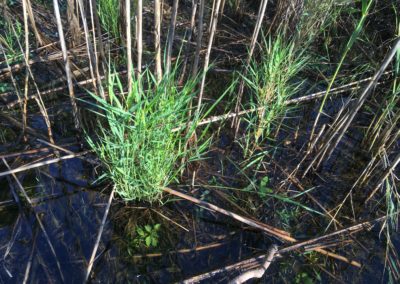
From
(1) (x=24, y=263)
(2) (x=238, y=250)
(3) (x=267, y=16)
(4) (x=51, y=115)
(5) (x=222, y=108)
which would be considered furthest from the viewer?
(3) (x=267, y=16)

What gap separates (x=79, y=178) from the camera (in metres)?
2.34

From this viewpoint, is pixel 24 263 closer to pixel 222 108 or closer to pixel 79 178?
pixel 79 178

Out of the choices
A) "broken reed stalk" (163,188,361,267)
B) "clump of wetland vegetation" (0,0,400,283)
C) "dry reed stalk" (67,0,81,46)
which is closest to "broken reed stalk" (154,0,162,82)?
"clump of wetland vegetation" (0,0,400,283)

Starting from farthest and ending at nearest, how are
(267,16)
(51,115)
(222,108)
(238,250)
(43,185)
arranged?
(267,16)
(222,108)
(51,115)
(43,185)
(238,250)

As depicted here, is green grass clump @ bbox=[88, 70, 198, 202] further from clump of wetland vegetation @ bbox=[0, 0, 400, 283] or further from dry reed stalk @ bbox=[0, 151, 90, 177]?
dry reed stalk @ bbox=[0, 151, 90, 177]

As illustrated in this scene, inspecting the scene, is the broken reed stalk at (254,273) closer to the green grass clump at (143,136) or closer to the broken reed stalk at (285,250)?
the broken reed stalk at (285,250)

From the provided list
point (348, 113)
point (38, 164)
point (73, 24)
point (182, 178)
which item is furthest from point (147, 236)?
point (73, 24)

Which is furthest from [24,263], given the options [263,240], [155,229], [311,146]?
[311,146]

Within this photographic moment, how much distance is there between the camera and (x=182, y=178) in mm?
2369

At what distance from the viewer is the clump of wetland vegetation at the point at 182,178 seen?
→ 191 cm

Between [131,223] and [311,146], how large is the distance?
1.15 meters

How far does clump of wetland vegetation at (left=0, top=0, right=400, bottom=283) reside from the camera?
191 cm

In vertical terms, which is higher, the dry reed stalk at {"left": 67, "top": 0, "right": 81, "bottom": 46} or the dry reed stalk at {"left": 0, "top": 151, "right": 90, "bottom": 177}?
the dry reed stalk at {"left": 67, "top": 0, "right": 81, "bottom": 46}

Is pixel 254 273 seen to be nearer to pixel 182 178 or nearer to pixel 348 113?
pixel 182 178
